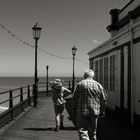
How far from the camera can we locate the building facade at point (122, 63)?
1060 cm

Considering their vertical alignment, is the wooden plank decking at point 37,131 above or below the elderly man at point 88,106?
below

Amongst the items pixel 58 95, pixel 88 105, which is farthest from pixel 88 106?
pixel 58 95

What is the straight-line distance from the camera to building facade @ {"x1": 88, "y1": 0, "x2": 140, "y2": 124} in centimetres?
1060

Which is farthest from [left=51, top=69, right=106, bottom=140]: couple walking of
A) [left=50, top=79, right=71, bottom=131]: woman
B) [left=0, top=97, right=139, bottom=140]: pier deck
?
[left=50, top=79, right=71, bottom=131]: woman

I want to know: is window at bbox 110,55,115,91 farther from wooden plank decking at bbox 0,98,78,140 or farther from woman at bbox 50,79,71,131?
woman at bbox 50,79,71,131

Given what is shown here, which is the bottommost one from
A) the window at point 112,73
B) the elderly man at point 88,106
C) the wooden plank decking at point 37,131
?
the wooden plank decking at point 37,131

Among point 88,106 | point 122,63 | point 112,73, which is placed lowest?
point 88,106

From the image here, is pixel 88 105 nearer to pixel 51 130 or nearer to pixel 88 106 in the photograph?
pixel 88 106

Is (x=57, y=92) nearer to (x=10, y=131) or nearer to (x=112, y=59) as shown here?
(x=10, y=131)

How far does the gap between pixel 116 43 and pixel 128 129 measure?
179 inches

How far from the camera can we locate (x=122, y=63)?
12.5 metres

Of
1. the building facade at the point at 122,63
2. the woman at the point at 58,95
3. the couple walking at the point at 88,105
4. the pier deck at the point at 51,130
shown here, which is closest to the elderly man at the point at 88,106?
the couple walking at the point at 88,105

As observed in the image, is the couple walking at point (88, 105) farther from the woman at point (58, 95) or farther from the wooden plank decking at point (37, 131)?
the woman at point (58, 95)

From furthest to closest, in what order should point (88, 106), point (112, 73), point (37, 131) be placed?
point (112, 73)
point (37, 131)
point (88, 106)
